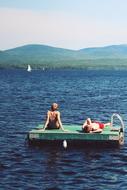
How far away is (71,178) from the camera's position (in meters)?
22.6

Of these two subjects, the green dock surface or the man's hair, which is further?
the man's hair

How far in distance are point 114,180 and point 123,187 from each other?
43.6 inches

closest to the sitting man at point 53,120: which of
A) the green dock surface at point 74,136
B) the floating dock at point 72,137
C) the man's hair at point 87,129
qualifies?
the floating dock at point 72,137

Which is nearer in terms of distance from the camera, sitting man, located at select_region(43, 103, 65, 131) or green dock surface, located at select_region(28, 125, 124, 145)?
green dock surface, located at select_region(28, 125, 124, 145)

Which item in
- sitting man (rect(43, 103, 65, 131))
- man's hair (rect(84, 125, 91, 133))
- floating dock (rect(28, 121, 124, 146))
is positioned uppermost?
sitting man (rect(43, 103, 65, 131))

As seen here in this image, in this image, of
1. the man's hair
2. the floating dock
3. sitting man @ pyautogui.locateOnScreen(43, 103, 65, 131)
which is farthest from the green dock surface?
sitting man @ pyautogui.locateOnScreen(43, 103, 65, 131)

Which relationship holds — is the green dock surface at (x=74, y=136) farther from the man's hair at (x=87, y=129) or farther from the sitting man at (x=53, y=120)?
the sitting man at (x=53, y=120)

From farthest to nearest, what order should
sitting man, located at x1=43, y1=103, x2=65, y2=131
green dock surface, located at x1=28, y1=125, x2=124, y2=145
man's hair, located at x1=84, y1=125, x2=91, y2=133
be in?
sitting man, located at x1=43, y1=103, x2=65, y2=131, man's hair, located at x1=84, y1=125, x2=91, y2=133, green dock surface, located at x1=28, y1=125, x2=124, y2=145

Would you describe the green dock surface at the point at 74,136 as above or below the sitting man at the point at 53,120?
below

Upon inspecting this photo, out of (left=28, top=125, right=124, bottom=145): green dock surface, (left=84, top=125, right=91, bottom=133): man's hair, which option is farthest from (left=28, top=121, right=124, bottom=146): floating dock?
(left=84, top=125, right=91, bottom=133): man's hair

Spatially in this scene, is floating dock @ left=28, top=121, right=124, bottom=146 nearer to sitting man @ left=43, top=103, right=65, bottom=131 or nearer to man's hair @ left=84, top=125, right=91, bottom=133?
man's hair @ left=84, top=125, right=91, bottom=133

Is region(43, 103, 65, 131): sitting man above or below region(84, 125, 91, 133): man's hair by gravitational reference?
above

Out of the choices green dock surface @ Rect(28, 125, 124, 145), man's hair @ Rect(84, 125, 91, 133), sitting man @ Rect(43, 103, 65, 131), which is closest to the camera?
green dock surface @ Rect(28, 125, 124, 145)

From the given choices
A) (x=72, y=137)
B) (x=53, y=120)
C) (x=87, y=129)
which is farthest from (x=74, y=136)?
(x=53, y=120)
